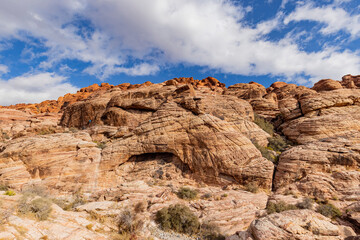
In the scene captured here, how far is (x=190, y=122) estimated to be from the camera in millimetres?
18250

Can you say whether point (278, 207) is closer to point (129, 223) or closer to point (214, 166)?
point (214, 166)

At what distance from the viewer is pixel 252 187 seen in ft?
45.2

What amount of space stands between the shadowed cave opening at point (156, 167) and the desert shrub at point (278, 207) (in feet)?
24.2

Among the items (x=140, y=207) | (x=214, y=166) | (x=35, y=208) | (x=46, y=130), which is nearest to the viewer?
(x=35, y=208)

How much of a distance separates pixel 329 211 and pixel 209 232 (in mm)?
7920

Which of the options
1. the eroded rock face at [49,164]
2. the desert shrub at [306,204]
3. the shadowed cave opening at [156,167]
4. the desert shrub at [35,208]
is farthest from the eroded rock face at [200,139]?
the desert shrub at [35,208]

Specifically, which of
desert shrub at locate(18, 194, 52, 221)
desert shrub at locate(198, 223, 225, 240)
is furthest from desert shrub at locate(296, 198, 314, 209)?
desert shrub at locate(18, 194, 52, 221)

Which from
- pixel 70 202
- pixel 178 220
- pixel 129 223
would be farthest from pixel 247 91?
pixel 70 202

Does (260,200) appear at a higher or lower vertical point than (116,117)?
lower

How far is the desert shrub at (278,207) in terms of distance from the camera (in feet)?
36.1

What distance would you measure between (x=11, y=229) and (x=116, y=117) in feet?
63.0

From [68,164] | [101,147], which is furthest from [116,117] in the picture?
[68,164]

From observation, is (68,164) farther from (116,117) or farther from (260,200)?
(260,200)

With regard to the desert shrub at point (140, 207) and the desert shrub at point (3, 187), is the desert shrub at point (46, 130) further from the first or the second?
the desert shrub at point (140, 207)
